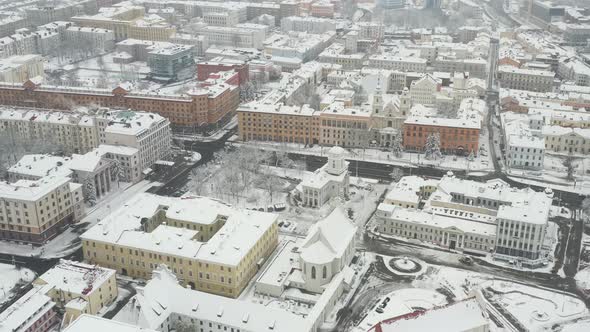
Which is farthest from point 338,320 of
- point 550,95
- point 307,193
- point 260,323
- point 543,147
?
point 550,95

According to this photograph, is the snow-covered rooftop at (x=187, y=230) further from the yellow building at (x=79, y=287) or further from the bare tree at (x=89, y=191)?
the bare tree at (x=89, y=191)

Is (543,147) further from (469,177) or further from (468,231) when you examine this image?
(468,231)

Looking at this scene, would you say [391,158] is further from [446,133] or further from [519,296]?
[519,296]

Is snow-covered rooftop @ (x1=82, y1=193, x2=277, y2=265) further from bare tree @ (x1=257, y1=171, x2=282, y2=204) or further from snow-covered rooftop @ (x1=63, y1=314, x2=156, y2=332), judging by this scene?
snow-covered rooftop @ (x1=63, y1=314, x2=156, y2=332)

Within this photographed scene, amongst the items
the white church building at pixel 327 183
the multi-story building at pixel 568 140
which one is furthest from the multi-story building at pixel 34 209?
the multi-story building at pixel 568 140

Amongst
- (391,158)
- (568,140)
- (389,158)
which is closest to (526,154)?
(568,140)

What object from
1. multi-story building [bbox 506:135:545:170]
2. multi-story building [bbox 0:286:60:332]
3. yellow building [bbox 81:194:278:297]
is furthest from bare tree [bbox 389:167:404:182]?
multi-story building [bbox 0:286:60:332]
